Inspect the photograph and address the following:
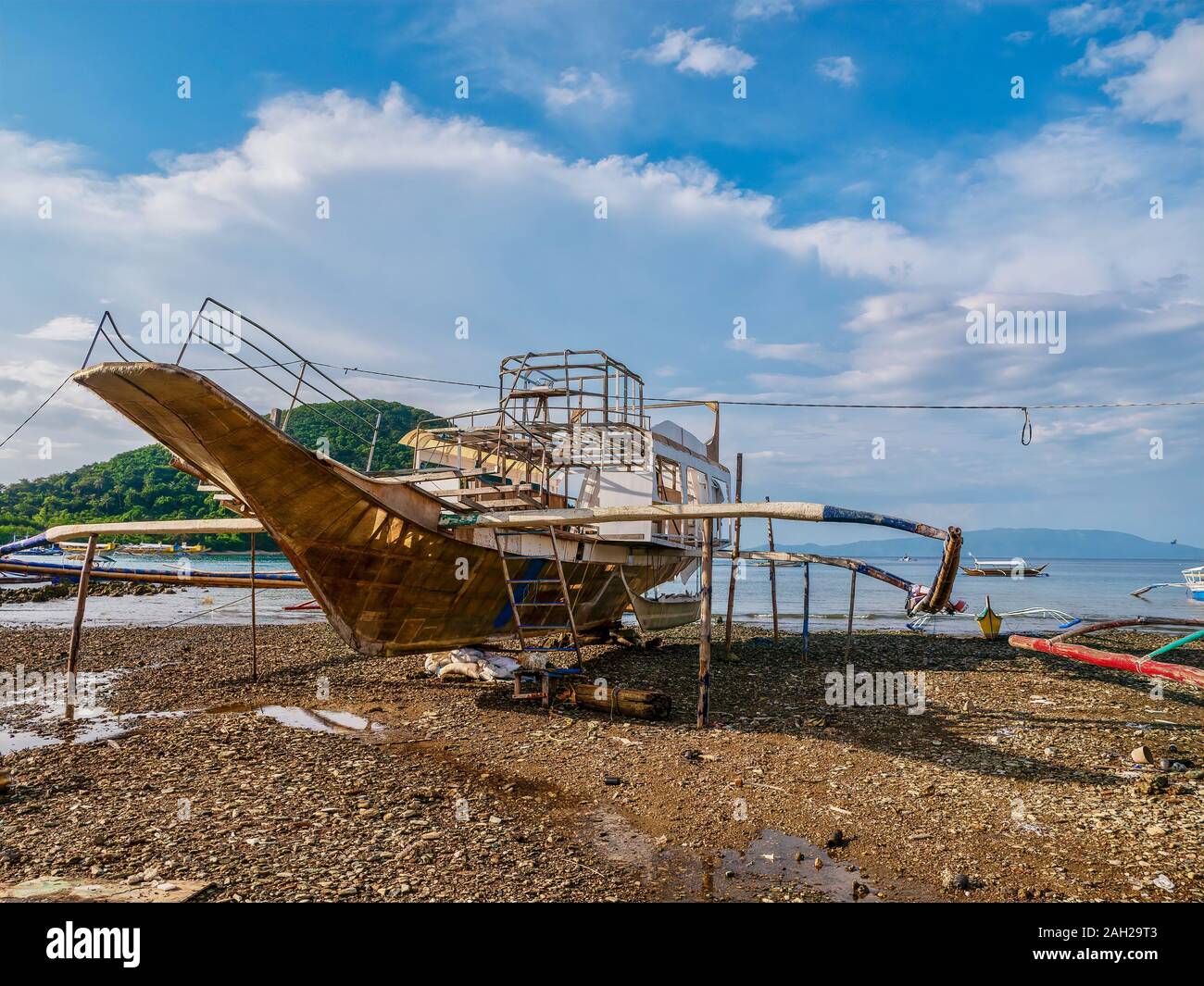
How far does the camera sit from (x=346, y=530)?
42.6 feet

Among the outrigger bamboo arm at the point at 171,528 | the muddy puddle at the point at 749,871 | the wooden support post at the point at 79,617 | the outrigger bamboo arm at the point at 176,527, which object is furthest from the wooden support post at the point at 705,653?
the wooden support post at the point at 79,617

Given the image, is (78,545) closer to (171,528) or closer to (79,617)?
(79,617)

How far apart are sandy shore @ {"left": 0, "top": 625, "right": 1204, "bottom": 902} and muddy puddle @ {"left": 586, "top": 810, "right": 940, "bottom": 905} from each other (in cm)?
3

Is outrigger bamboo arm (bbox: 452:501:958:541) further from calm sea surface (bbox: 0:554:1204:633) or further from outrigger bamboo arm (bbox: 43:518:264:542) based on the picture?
calm sea surface (bbox: 0:554:1204:633)

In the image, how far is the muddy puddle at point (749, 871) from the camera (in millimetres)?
5957

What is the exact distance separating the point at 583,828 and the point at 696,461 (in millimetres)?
13475

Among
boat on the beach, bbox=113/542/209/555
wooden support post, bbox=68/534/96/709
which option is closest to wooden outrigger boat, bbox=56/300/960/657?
wooden support post, bbox=68/534/96/709

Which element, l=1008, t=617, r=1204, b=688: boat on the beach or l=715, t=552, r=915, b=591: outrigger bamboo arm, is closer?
l=1008, t=617, r=1204, b=688: boat on the beach

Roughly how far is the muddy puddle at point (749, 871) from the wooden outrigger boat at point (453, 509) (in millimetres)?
5058

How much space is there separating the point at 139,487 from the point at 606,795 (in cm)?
8255

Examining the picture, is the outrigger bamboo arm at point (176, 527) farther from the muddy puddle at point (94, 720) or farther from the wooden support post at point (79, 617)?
the muddy puddle at point (94, 720)

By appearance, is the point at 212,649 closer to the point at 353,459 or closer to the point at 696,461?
the point at 696,461

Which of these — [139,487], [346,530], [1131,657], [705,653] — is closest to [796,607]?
[705,653]

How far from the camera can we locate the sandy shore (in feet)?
20.1
